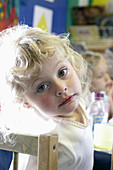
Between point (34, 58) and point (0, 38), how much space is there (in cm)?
14

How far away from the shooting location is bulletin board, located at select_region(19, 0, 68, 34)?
82.2 inches

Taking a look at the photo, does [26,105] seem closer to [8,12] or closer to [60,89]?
[60,89]

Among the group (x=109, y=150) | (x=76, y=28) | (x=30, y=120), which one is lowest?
(x=109, y=150)

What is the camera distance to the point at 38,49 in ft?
2.24

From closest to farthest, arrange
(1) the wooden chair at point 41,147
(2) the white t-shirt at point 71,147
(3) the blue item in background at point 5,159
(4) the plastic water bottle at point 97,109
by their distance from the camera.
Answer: (1) the wooden chair at point 41,147, (2) the white t-shirt at point 71,147, (3) the blue item in background at point 5,159, (4) the plastic water bottle at point 97,109

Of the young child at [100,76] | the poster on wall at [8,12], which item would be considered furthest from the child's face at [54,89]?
the poster on wall at [8,12]

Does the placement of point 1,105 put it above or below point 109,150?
above

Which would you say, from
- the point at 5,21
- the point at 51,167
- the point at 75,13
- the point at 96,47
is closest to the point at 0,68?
the point at 51,167

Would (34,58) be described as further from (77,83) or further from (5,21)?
(5,21)

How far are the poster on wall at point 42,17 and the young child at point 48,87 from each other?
1.43 metres

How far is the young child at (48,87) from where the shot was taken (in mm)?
674

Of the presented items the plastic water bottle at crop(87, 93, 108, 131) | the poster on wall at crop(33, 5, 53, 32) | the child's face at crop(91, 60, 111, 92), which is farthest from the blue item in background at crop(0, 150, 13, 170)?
the poster on wall at crop(33, 5, 53, 32)

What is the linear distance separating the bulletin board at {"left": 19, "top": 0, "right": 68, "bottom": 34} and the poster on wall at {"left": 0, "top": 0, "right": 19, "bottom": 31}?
0.05 metres

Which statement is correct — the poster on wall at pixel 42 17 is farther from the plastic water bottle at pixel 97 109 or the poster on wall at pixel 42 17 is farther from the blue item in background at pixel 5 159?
the blue item in background at pixel 5 159
